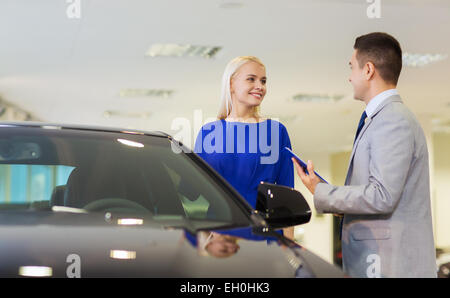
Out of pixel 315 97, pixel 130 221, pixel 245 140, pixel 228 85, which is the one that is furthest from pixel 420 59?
pixel 130 221

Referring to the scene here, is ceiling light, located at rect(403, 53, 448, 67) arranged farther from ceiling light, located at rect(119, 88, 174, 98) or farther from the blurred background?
ceiling light, located at rect(119, 88, 174, 98)

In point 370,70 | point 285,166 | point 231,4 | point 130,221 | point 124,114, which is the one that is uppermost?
point 124,114

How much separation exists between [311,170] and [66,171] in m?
0.85

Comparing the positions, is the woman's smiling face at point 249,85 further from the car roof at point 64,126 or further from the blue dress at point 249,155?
the car roof at point 64,126

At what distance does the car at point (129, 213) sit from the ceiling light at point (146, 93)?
820 centimetres

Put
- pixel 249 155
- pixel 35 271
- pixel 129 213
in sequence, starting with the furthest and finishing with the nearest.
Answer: pixel 249 155 → pixel 129 213 → pixel 35 271

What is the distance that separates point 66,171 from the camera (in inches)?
84.0

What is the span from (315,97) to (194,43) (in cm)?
401

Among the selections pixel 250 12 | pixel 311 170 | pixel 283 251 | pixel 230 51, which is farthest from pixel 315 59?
pixel 283 251

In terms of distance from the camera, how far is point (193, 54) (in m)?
7.97

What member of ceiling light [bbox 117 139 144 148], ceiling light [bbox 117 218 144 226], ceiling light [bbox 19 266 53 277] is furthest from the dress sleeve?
ceiling light [bbox 19 266 53 277]

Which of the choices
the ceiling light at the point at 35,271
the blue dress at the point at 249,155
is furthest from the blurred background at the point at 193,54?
the ceiling light at the point at 35,271

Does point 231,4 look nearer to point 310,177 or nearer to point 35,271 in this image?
point 310,177

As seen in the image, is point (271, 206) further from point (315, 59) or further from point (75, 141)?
point (315, 59)
